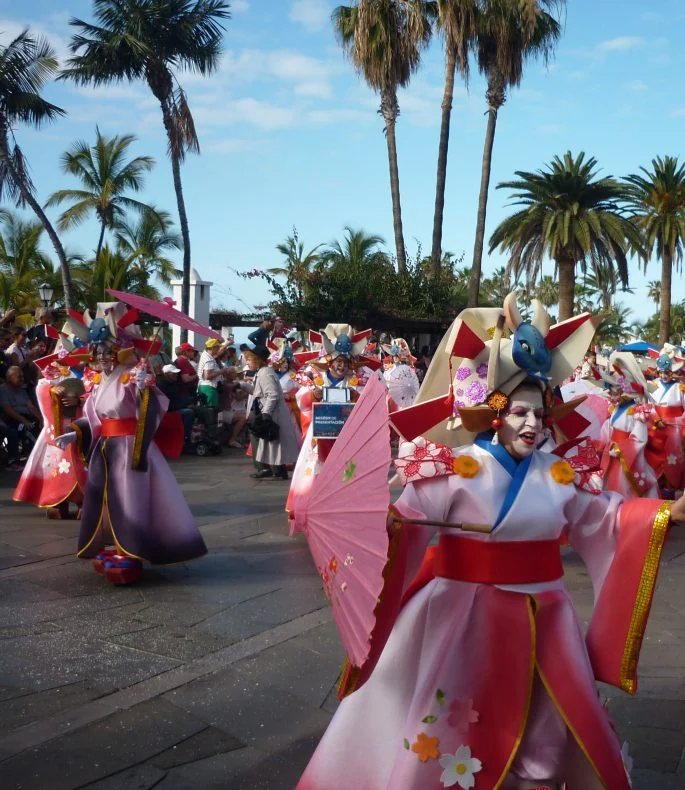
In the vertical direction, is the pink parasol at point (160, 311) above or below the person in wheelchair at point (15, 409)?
above

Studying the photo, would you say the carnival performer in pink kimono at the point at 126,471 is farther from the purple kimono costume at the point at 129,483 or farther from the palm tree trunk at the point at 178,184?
the palm tree trunk at the point at 178,184

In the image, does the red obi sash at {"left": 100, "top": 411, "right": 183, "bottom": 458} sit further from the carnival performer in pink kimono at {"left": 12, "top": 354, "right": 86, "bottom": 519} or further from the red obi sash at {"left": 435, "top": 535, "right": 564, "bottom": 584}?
the red obi sash at {"left": 435, "top": 535, "right": 564, "bottom": 584}

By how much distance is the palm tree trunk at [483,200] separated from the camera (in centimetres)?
2852

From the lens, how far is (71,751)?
151 inches

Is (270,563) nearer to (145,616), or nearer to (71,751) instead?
(145,616)

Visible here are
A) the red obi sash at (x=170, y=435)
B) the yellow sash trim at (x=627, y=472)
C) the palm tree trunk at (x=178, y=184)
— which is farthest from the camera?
the palm tree trunk at (x=178, y=184)

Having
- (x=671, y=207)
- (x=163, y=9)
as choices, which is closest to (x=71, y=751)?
(x=163, y=9)

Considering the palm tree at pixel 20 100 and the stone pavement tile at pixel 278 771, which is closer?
the stone pavement tile at pixel 278 771

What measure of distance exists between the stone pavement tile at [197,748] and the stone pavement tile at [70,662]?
2.61 feet

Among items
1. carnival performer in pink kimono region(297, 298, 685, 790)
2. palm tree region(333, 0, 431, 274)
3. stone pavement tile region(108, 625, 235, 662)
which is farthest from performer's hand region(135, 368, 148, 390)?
palm tree region(333, 0, 431, 274)

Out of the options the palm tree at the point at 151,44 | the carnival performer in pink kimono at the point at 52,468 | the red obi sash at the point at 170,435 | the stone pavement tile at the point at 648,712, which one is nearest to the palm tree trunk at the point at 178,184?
the palm tree at the point at 151,44

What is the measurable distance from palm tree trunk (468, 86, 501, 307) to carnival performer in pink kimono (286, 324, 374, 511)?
19925 millimetres

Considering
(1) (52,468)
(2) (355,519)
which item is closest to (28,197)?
(1) (52,468)

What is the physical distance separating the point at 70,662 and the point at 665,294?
31894mm
